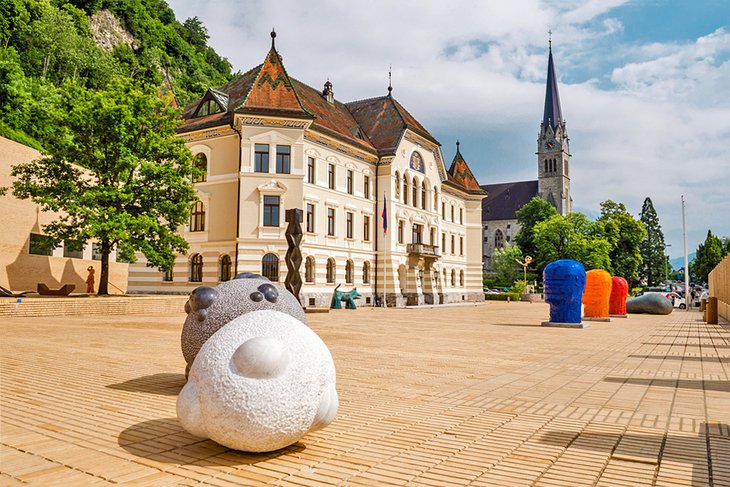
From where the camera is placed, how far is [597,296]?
28.0 meters

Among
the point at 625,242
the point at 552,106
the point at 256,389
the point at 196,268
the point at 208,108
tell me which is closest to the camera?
the point at 256,389

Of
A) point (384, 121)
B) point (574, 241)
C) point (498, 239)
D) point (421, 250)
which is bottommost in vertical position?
point (421, 250)

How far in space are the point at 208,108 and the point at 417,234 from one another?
20.0 m

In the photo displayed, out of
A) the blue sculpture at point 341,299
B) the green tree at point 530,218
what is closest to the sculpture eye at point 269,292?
the blue sculpture at point 341,299

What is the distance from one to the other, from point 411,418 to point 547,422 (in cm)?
146

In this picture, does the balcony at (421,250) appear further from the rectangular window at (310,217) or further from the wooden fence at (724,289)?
the wooden fence at (724,289)

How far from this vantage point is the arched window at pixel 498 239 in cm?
12112

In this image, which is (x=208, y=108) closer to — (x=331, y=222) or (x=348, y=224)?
(x=331, y=222)

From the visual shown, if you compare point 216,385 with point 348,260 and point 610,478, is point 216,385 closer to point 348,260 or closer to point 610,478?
point 610,478

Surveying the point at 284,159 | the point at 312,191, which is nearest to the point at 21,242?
the point at 284,159

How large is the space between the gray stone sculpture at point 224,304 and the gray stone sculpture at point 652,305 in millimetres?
35154

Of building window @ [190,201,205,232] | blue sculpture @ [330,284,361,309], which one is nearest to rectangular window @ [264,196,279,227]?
building window @ [190,201,205,232]

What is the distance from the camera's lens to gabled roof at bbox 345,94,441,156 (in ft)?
147

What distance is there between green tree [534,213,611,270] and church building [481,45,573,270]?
40.8 meters
